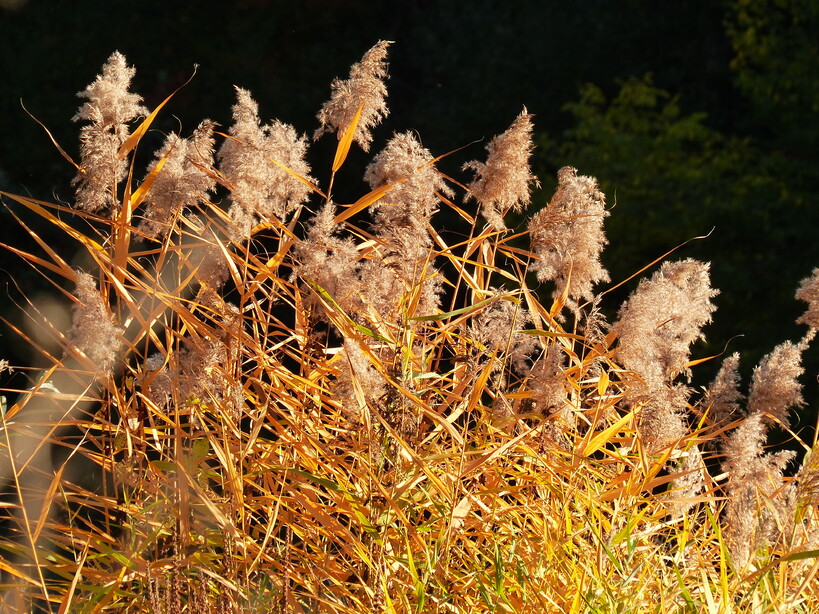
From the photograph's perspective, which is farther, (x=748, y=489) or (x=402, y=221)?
(x=748, y=489)

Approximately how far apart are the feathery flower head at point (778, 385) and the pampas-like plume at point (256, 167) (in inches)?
39.8

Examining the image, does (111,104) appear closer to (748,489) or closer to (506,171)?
(506,171)

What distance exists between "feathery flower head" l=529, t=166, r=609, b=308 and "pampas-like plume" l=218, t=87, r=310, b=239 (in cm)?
50

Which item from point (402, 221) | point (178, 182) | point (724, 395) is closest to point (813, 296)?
point (724, 395)

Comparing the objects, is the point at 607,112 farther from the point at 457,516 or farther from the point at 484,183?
the point at 457,516

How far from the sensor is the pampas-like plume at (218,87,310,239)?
1.92 metres

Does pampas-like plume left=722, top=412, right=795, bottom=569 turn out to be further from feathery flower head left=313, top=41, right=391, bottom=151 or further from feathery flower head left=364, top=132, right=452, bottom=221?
feathery flower head left=313, top=41, right=391, bottom=151

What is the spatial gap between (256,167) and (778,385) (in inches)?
44.1

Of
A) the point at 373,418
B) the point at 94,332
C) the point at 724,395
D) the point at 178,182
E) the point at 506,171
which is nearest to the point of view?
the point at 94,332

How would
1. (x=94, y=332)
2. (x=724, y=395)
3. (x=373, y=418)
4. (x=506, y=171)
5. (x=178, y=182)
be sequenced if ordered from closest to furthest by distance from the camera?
(x=94, y=332) < (x=373, y=418) < (x=178, y=182) < (x=506, y=171) < (x=724, y=395)

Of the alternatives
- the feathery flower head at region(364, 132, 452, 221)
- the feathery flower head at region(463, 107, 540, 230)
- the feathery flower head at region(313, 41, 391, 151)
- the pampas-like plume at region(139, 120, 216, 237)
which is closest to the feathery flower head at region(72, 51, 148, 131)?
the pampas-like plume at region(139, 120, 216, 237)

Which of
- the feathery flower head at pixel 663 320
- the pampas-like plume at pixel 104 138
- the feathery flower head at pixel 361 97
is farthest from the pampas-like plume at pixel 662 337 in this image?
the pampas-like plume at pixel 104 138

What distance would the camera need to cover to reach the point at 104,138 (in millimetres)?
1954

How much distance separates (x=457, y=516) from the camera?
5.93 feet
